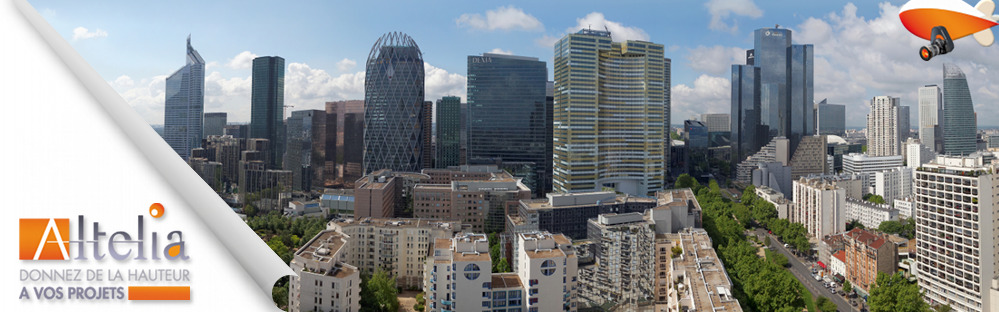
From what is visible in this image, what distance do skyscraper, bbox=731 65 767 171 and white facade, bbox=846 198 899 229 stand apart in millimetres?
11141

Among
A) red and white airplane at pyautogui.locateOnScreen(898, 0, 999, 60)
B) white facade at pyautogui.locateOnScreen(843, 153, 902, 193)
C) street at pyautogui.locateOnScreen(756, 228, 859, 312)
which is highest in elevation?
red and white airplane at pyautogui.locateOnScreen(898, 0, 999, 60)

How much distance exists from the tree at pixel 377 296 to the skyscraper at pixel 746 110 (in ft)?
69.4

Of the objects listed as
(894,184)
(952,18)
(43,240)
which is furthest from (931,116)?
(43,240)

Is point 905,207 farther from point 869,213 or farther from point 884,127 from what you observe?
point 884,127

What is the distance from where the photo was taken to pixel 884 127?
1884 cm

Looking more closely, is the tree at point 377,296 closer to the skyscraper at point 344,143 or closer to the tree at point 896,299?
the tree at point 896,299

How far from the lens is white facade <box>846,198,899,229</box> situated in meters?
11.1

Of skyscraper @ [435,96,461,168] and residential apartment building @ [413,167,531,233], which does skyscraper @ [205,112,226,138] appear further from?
skyscraper @ [435,96,461,168]

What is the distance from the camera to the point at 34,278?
0.83 m

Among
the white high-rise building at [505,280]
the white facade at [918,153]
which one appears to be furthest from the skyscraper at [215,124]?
the white facade at [918,153]

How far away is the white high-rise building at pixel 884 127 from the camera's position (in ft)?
60.4

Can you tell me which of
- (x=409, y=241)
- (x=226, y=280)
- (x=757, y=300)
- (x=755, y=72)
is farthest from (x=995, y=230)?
(x=755, y=72)

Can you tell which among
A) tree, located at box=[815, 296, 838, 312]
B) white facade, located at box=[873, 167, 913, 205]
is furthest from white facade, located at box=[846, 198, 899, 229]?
tree, located at box=[815, 296, 838, 312]

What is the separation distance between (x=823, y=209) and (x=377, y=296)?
32.3 feet
